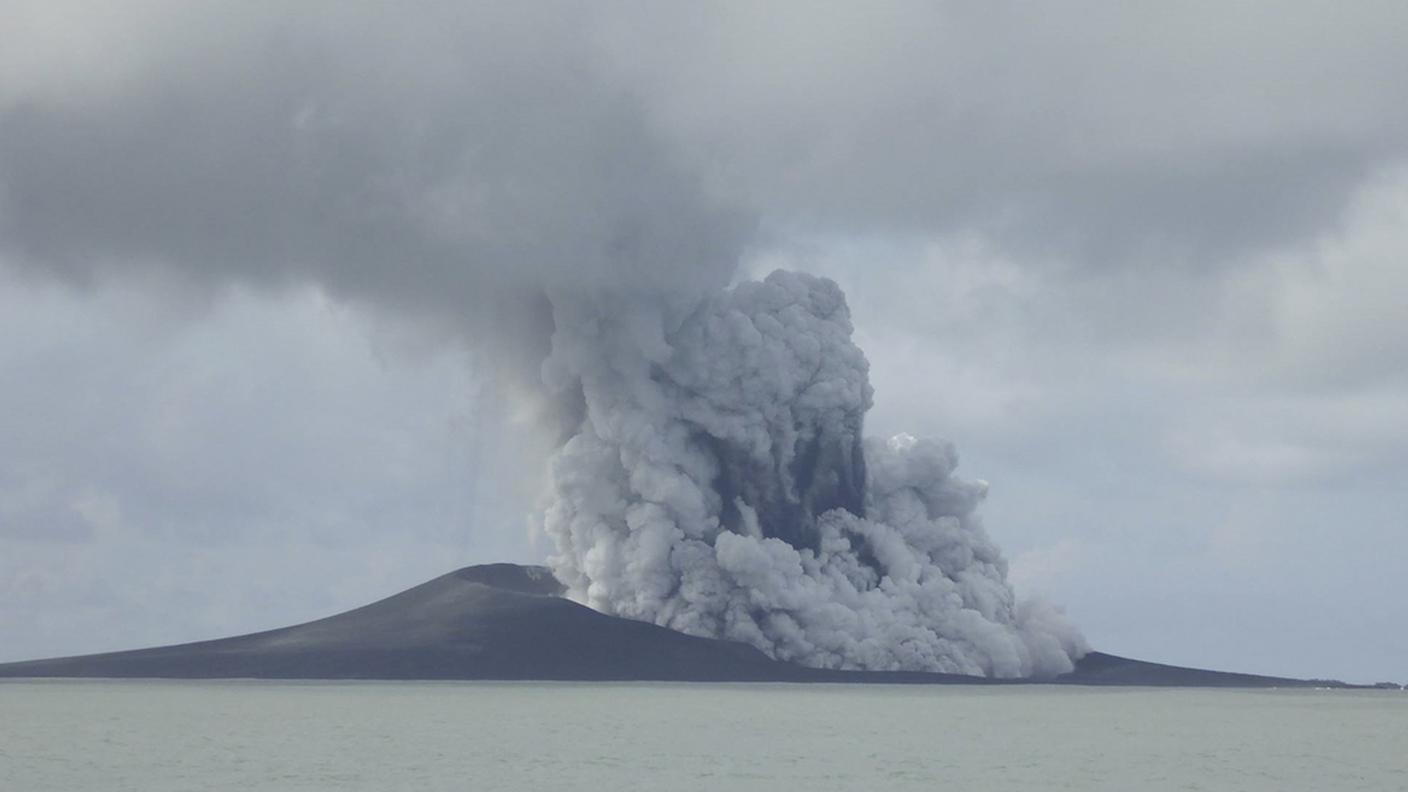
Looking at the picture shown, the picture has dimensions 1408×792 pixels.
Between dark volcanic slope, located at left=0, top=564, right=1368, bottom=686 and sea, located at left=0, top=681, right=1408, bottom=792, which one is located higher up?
dark volcanic slope, located at left=0, top=564, right=1368, bottom=686

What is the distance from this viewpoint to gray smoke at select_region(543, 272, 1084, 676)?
160125 millimetres

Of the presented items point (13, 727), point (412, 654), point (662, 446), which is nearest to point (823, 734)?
point (13, 727)

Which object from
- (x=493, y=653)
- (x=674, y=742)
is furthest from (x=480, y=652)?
(x=674, y=742)

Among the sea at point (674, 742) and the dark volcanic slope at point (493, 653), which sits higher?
the dark volcanic slope at point (493, 653)

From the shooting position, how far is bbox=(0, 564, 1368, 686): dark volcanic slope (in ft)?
543

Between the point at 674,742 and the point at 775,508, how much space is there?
76.7 metres

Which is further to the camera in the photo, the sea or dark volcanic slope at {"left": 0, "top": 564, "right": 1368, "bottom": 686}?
dark volcanic slope at {"left": 0, "top": 564, "right": 1368, "bottom": 686}

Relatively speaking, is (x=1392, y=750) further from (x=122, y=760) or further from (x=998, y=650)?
(x=998, y=650)

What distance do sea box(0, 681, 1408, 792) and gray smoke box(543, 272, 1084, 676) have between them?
9.66 m

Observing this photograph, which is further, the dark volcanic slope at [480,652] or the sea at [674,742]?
the dark volcanic slope at [480,652]

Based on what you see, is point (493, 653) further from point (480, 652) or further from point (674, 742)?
point (674, 742)

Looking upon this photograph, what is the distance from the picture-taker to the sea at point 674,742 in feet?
236

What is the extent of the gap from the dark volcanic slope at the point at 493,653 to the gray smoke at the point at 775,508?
2091 millimetres

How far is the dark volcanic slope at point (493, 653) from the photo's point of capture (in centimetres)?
16562
